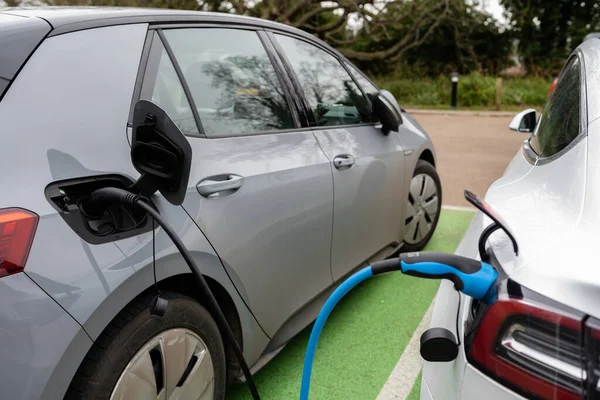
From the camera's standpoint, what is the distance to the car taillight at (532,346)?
932 millimetres

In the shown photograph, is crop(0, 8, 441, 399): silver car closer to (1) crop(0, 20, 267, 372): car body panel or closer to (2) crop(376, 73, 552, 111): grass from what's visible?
(1) crop(0, 20, 267, 372): car body panel

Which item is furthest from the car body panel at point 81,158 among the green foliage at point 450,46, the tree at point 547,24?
the tree at point 547,24

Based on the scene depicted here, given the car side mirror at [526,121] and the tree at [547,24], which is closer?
the car side mirror at [526,121]

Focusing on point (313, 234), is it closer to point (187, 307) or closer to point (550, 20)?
point (187, 307)

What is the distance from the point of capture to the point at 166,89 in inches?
72.0

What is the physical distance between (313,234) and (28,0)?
1402 cm

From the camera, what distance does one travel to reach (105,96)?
155cm

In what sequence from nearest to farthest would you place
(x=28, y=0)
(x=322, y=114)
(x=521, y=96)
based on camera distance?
1. (x=322, y=114)
2. (x=28, y=0)
3. (x=521, y=96)

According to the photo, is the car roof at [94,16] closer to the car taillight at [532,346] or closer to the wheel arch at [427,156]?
the car taillight at [532,346]

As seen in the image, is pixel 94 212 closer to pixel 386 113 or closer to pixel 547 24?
pixel 386 113

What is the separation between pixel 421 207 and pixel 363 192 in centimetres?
110

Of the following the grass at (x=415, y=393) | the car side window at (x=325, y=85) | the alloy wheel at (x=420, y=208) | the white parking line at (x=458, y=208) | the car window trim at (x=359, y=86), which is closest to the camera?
the grass at (x=415, y=393)

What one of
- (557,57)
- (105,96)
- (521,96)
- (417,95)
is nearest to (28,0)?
(417,95)

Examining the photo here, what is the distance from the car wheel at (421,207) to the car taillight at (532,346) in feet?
7.96
